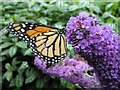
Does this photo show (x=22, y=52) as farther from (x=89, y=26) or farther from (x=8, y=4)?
(x=89, y=26)

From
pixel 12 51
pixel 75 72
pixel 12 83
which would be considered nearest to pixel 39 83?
pixel 12 83

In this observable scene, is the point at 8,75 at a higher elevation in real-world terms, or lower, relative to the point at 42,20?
lower

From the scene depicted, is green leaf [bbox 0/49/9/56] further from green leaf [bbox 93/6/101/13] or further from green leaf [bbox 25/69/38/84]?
green leaf [bbox 93/6/101/13]

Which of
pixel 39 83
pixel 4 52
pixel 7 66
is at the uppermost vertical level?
pixel 4 52

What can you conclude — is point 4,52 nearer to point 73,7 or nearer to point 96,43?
point 73,7

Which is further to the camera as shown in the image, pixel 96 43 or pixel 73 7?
pixel 73 7

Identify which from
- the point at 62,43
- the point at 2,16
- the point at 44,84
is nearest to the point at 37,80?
the point at 44,84

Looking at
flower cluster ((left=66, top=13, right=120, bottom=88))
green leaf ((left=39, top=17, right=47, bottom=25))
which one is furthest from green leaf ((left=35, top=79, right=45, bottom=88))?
flower cluster ((left=66, top=13, right=120, bottom=88))
